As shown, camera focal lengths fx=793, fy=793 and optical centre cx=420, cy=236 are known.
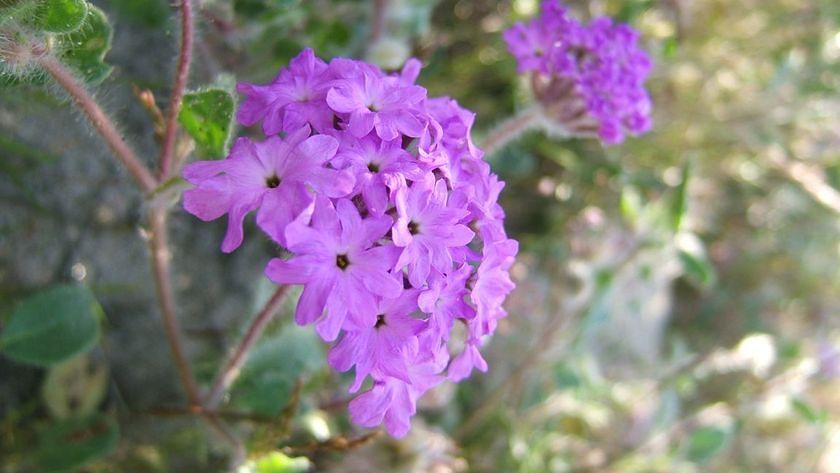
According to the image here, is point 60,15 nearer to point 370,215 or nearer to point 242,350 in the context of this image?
point 370,215

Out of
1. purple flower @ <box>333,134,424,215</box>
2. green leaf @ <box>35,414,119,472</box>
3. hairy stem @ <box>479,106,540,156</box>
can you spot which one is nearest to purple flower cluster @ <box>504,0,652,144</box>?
hairy stem @ <box>479,106,540,156</box>

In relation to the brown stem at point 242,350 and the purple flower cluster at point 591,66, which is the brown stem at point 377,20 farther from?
the brown stem at point 242,350

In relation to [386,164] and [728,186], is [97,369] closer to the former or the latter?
[386,164]

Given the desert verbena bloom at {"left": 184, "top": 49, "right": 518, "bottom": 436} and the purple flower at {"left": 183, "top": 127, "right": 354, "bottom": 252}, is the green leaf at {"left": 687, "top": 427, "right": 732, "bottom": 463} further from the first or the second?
the purple flower at {"left": 183, "top": 127, "right": 354, "bottom": 252}

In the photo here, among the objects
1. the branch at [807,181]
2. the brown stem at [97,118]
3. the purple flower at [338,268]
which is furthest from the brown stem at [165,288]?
the branch at [807,181]

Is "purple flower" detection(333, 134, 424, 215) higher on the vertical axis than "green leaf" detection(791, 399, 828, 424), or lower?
lower

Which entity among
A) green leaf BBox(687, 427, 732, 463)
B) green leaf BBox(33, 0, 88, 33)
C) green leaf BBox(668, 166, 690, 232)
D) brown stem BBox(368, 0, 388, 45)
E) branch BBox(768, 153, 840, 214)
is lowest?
green leaf BBox(33, 0, 88, 33)
